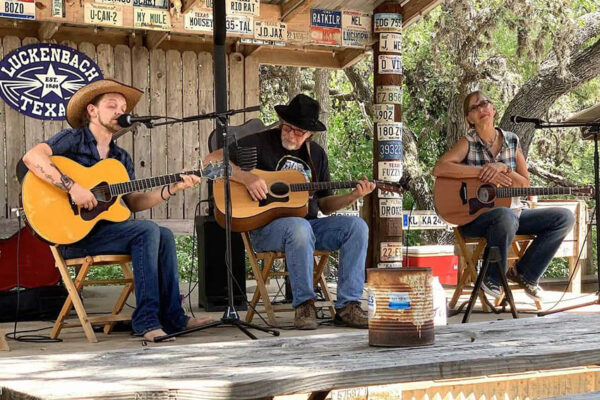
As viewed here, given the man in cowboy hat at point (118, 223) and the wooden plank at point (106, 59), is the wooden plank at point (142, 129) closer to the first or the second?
the wooden plank at point (106, 59)

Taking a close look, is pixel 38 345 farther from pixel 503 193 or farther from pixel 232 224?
pixel 503 193

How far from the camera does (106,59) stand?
7.92 meters

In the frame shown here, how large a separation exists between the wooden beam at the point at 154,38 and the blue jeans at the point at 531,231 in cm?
331

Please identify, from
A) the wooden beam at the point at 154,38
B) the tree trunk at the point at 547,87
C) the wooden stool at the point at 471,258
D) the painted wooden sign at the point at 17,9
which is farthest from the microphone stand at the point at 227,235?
the tree trunk at the point at 547,87

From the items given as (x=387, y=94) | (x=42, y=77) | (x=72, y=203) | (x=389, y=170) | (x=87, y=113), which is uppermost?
(x=42, y=77)

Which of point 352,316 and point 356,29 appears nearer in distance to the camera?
point 352,316

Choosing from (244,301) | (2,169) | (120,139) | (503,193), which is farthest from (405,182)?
(2,169)

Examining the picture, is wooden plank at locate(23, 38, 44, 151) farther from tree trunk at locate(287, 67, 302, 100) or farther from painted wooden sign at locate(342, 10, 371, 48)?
tree trunk at locate(287, 67, 302, 100)

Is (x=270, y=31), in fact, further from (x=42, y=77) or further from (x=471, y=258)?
(x=471, y=258)

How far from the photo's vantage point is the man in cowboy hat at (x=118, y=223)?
4.75 m

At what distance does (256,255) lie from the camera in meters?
5.33

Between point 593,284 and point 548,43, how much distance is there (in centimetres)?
461

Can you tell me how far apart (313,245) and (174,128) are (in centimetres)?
339

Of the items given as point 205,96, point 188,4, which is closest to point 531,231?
point 188,4
